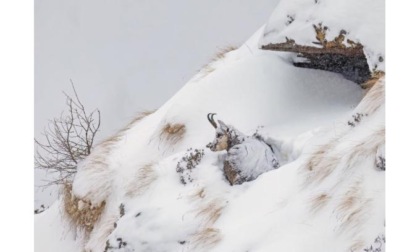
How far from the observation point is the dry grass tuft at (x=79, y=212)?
130 inches

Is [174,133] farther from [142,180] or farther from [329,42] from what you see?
[329,42]

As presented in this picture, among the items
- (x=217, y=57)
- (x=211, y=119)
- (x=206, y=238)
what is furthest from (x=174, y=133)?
(x=206, y=238)

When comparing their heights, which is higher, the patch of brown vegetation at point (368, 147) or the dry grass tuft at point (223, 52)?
the dry grass tuft at point (223, 52)

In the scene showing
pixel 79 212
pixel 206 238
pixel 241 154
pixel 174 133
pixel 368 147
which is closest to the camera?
pixel 368 147

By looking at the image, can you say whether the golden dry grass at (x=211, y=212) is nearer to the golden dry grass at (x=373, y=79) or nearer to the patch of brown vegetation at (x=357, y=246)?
the patch of brown vegetation at (x=357, y=246)

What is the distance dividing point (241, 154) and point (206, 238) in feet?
1.03

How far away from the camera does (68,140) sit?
3205 millimetres

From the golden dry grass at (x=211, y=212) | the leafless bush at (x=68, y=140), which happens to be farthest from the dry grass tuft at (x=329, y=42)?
the leafless bush at (x=68, y=140)

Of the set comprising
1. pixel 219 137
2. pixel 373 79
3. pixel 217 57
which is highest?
pixel 217 57

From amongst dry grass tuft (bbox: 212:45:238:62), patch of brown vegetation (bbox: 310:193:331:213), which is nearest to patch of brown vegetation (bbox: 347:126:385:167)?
patch of brown vegetation (bbox: 310:193:331:213)

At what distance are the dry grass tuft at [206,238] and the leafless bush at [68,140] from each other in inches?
21.8

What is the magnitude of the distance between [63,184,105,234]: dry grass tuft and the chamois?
0.54 m
